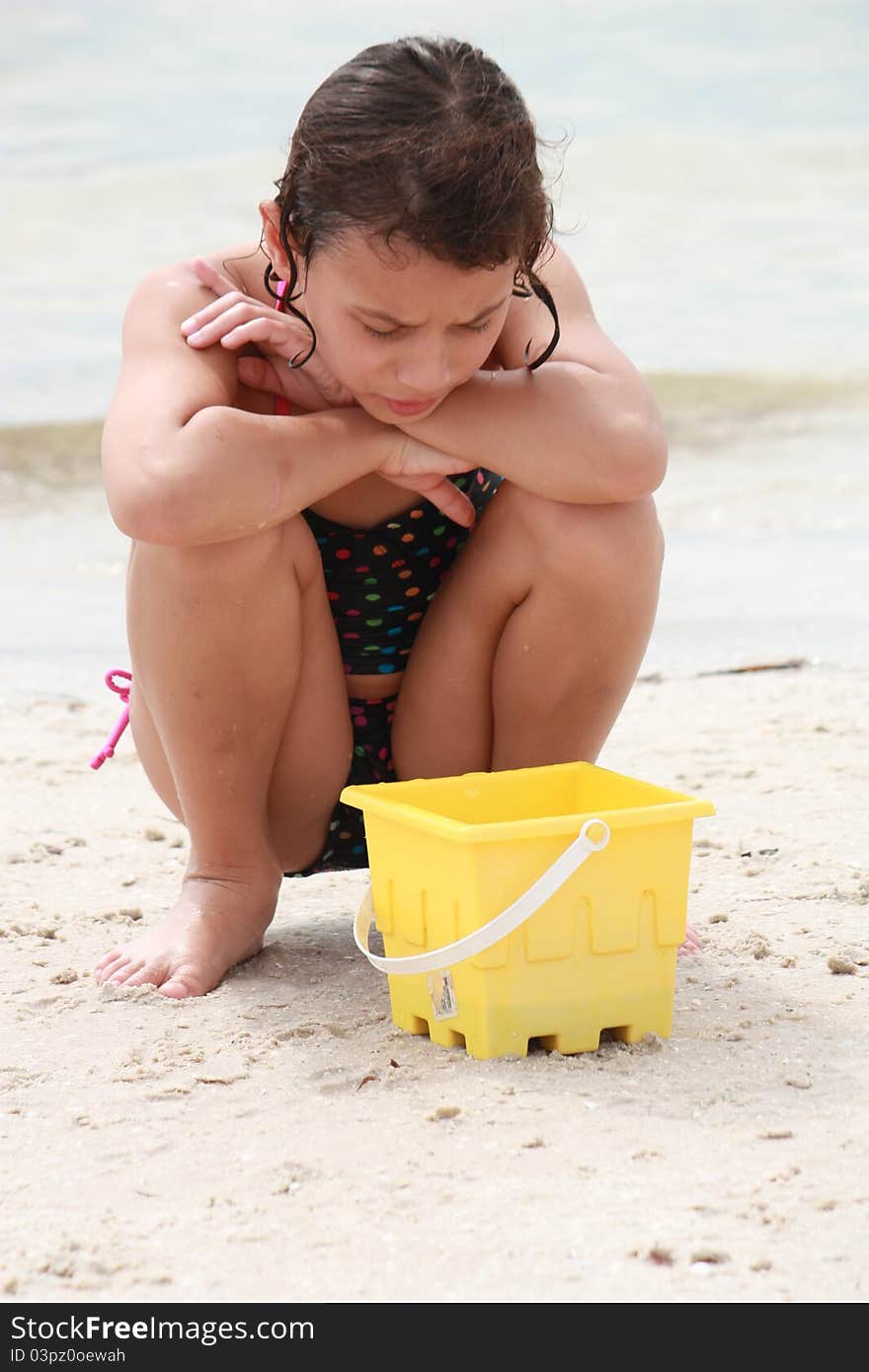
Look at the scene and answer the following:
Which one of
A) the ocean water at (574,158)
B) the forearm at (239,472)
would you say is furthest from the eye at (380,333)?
the ocean water at (574,158)

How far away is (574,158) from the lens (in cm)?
1441

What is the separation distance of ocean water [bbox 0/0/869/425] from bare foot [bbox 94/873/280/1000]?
21.8 ft

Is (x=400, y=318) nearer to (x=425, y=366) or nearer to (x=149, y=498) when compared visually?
(x=425, y=366)

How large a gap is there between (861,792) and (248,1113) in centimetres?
142

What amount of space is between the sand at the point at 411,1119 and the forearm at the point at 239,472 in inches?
21.6

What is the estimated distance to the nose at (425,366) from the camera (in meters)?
1.66

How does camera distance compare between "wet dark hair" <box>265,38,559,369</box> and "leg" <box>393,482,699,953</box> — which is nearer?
"wet dark hair" <box>265,38,559,369</box>

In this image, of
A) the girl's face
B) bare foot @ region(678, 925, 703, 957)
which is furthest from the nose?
bare foot @ region(678, 925, 703, 957)

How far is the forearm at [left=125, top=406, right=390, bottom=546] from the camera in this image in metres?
1.67

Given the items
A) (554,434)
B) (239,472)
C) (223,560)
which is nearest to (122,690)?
(223,560)

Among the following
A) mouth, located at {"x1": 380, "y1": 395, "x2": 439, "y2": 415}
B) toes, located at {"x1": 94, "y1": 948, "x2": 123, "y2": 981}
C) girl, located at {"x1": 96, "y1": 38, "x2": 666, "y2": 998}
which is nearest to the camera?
girl, located at {"x1": 96, "y1": 38, "x2": 666, "y2": 998}

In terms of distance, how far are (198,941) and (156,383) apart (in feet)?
2.14

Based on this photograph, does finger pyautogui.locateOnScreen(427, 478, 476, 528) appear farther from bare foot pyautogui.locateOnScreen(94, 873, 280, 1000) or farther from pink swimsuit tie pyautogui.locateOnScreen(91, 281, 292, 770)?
bare foot pyautogui.locateOnScreen(94, 873, 280, 1000)
